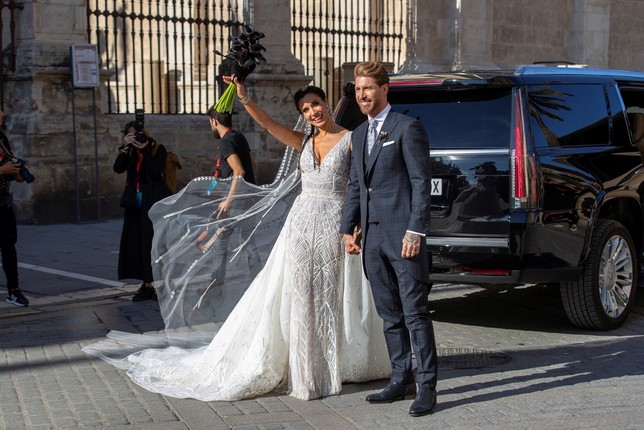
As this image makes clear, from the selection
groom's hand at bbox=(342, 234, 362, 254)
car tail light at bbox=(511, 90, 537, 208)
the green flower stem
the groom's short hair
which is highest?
the groom's short hair

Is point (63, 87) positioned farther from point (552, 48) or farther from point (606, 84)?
point (552, 48)

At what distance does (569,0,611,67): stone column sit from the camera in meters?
24.3

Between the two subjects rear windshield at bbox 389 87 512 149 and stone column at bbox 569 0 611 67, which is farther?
stone column at bbox 569 0 611 67

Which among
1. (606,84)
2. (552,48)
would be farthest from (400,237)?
(552,48)

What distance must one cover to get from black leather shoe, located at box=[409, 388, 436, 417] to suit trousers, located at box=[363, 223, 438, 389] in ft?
0.11

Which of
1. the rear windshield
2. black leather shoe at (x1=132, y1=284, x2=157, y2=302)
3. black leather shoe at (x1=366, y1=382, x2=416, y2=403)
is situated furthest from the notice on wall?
black leather shoe at (x1=366, y1=382, x2=416, y2=403)

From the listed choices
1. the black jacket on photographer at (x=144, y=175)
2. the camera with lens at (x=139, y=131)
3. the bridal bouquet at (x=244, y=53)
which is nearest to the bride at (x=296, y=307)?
the bridal bouquet at (x=244, y=53)

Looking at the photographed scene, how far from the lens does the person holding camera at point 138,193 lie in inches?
373

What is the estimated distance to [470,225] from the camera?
7.50 m

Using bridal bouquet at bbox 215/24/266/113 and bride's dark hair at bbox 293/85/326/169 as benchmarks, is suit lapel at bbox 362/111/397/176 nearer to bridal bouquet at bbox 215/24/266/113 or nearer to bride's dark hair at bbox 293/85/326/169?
bride's dark hair at bbox 293/85/326/169

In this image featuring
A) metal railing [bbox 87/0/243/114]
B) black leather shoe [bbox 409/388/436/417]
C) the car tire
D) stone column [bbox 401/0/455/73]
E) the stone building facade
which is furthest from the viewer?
stone column [bbox 401/0/455/73]

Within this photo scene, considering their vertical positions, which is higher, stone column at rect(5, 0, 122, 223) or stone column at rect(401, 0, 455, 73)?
stone column at rect(401, 0, 455, 73)

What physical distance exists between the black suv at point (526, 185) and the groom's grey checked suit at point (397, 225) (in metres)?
1.63

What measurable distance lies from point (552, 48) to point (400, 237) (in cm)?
1916
